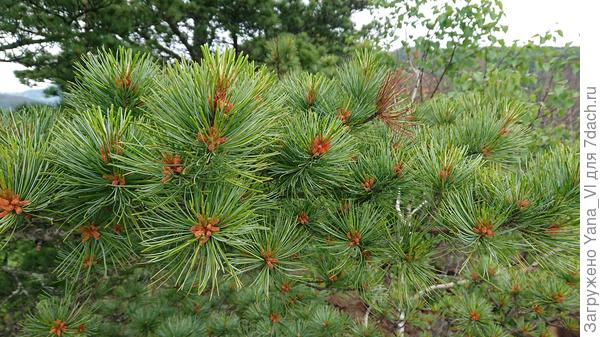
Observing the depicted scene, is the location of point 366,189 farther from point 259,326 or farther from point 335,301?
point 335,301

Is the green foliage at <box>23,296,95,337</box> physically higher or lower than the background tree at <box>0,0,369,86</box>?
lower

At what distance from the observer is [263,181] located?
700 millimetres

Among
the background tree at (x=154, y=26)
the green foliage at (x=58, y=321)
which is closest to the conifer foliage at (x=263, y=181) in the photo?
the green foliage at (x=58, y=321)

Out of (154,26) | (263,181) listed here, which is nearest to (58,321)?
(263,181)

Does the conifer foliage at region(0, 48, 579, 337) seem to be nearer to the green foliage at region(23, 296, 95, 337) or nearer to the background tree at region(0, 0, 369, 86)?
the green foliage at region(23, 296, 95, 337)

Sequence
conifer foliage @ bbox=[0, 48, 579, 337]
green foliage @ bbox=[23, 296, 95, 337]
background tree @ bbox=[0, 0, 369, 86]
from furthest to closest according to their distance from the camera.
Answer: background tree @ bbox=[0, 0, 369, 86]
green foliage @ bbox=[23, 296, 95, 337]
conifer foliage @ bbox=[0, 48, 579, 337]

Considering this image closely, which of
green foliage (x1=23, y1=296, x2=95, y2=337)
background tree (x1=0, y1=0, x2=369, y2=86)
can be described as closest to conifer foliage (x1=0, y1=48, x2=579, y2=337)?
green foliage (x1=23, y1=296, x2=95, y2=337)

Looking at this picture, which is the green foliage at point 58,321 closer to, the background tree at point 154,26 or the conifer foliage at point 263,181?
the conifer foliage at point 263,181

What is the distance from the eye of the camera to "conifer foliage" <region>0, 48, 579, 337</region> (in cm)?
54

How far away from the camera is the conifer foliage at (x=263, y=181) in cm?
54

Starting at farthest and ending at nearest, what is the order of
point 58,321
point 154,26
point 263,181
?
1. point 154,26
2. point 58,321
3. point 263,181

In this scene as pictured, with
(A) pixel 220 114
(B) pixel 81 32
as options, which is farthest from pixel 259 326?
(B) pixel 81 32

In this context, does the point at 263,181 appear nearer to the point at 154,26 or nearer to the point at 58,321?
the point at 58,321

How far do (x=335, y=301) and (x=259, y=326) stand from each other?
1.55m
